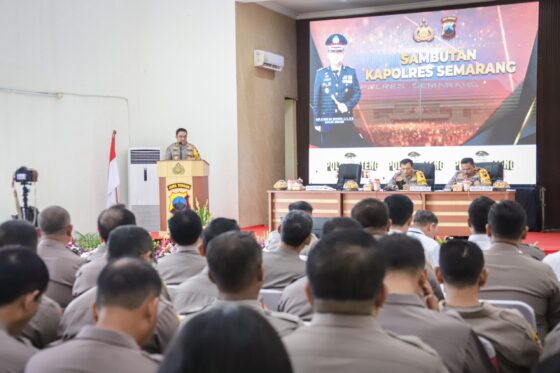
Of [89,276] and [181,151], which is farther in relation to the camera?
[181,151]

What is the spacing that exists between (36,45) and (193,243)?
253 inches

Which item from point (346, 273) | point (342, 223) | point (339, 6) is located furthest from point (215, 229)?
point (339, 6)

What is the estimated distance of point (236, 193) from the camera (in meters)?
10.8

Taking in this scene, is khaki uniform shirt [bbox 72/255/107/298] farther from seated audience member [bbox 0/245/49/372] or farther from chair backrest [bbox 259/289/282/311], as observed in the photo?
seated audience member [bbox 0/245/49/372]

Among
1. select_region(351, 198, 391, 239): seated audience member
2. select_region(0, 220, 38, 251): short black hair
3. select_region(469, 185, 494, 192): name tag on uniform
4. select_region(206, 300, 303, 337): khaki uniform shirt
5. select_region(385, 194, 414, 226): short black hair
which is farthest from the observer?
select_region(469, 185, 494, 192): name tag on uniform

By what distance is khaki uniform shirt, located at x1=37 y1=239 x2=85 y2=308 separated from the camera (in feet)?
12.1

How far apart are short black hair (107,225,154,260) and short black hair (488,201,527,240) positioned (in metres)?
1.58

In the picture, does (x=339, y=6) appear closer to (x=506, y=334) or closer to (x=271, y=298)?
(x=271, y=298)

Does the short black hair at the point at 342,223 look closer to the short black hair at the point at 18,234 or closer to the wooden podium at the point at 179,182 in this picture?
the short black hair at the point at 18,234

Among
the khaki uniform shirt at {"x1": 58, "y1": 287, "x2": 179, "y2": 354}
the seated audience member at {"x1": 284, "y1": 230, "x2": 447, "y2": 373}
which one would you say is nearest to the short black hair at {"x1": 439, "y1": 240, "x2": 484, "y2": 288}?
the seated audience member at {"x1": 284, "y1": 230, "x2": 447, "y2": 373}

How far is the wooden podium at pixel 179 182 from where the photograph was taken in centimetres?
906

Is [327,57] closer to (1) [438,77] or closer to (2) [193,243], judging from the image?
(1) [438,77]

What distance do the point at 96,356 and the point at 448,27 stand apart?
9897 mm

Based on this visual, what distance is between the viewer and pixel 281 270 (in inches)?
136
